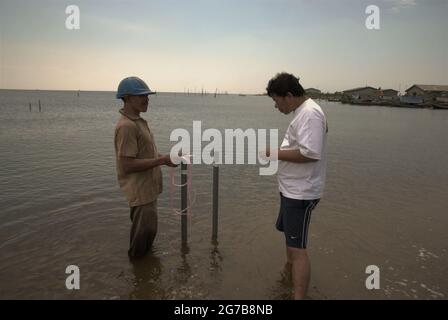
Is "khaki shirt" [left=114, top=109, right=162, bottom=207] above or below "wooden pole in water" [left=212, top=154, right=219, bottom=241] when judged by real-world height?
above

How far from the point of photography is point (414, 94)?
84062 millimetres

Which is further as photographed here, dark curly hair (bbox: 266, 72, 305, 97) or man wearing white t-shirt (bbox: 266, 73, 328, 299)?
dark curly hair (bbox: 266, 72, 305, 97)

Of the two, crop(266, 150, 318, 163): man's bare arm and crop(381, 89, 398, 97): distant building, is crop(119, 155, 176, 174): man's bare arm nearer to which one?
crop(266, 150, 318, 163): man's bare arm

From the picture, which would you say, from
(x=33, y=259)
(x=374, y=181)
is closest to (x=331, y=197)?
(x=374, y=181)

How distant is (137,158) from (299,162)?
2049 mm

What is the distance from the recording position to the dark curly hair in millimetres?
3436

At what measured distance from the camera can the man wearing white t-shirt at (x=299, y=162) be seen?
10.5 feet

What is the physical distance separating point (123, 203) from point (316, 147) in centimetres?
577

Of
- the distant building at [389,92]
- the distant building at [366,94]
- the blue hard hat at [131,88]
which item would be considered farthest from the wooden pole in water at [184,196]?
the distant building at [389,92]

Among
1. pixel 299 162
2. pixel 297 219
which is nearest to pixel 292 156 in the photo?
pixel 299 162

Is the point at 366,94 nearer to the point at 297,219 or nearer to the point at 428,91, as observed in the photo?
the point at 428,91

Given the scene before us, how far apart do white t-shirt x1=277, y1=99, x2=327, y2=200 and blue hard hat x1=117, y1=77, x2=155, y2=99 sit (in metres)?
1.86

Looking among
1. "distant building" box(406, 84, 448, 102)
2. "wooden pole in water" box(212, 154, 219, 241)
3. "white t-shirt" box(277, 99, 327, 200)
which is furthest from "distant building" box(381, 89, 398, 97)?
"white t-shirt" box(277, 99, 327, 200)
